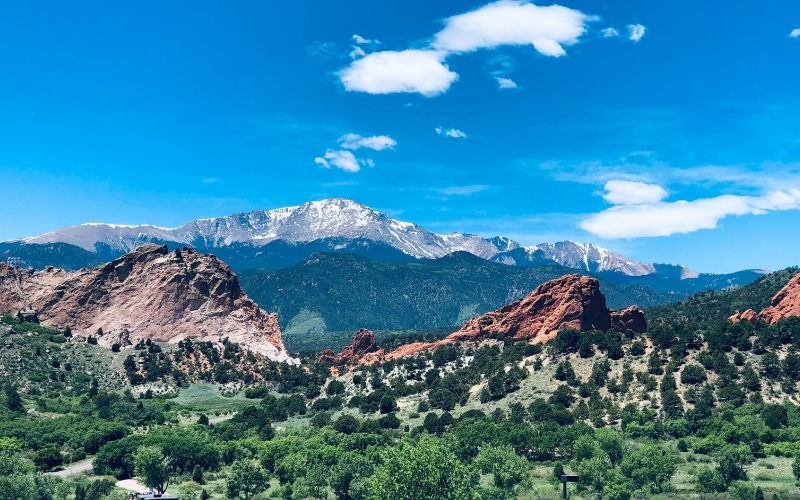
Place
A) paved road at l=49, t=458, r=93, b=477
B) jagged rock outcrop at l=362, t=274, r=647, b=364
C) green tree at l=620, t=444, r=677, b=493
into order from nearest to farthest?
green tree at l=620, t=444, r=677, b=493, paved road at l=49, t=458, r=93, b=477, jagged rock outcrop at l=362, t=274, r=647, b=364

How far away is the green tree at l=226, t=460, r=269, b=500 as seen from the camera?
9111cm

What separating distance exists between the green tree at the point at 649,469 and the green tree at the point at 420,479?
2992 centimetres

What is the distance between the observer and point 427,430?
132750 mm

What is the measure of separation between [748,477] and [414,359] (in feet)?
349

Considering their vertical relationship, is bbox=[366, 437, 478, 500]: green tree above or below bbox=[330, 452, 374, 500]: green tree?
above

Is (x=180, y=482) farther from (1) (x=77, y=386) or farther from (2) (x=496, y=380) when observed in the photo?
(1) (x=77, y=386)

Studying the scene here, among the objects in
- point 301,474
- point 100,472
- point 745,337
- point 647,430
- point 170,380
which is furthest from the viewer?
point 170,380

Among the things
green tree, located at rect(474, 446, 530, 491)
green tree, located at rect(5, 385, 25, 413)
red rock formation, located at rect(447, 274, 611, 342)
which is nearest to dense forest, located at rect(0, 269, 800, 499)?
green tree, located at rect(474, 446, 530, 491)

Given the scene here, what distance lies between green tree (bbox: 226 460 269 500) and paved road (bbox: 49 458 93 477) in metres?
28.1

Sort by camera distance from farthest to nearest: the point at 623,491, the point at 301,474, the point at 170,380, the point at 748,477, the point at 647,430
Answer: the point at 170,380, the point at 647,430, the point at 301,474, the point at 748,477, the point at 623,491

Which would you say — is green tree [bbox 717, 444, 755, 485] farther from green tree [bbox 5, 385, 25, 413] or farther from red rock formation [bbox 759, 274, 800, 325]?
green tree [bbox 5, 385, 25, 413]

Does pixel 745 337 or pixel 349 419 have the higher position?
pixel 745 337

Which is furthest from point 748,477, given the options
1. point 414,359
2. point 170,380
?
point 170,380

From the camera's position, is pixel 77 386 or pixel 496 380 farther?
pixel 77 386
